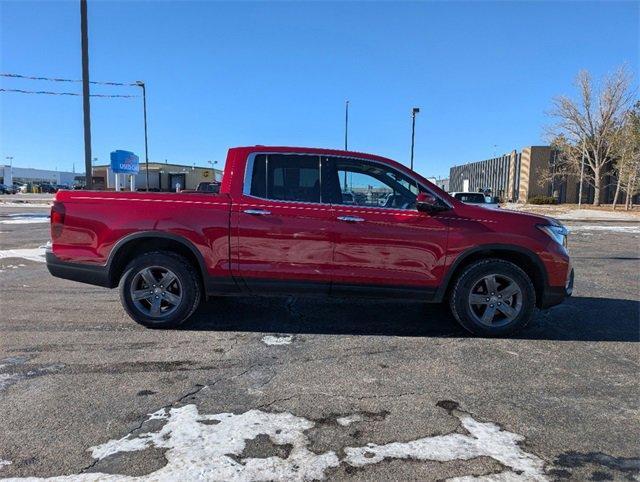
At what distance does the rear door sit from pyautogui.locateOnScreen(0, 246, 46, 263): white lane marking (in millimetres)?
6611

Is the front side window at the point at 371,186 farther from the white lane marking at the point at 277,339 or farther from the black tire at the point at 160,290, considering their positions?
the black tire at the point at 160,290

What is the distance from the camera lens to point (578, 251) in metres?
12.9

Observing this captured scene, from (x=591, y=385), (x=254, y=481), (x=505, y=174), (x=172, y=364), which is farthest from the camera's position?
(x=505, y=174)

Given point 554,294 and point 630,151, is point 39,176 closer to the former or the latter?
point 630,151

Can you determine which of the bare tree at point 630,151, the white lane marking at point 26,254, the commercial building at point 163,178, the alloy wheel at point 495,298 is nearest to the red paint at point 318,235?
the alloy wheel at point 495,298

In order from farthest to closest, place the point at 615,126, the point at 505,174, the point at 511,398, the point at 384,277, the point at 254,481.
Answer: the point at 505,174 → the point at 615,126 → the point at 384,277 → the point at 511,398 → the point at 254,481

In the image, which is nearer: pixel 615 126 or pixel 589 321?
pixel 589 321

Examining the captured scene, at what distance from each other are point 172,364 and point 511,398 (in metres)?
2.78

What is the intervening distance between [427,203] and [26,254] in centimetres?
925

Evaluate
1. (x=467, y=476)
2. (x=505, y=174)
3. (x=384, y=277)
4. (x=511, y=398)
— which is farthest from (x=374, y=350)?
(x=505, y=174)

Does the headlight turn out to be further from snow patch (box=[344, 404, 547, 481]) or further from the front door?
snow patch (box=[344, 404, 547, 481])

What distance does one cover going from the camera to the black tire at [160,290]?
5.15 metres

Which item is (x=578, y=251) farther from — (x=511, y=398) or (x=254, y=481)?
(x=254, y=481)

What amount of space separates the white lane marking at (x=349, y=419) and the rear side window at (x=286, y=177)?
2.38m
